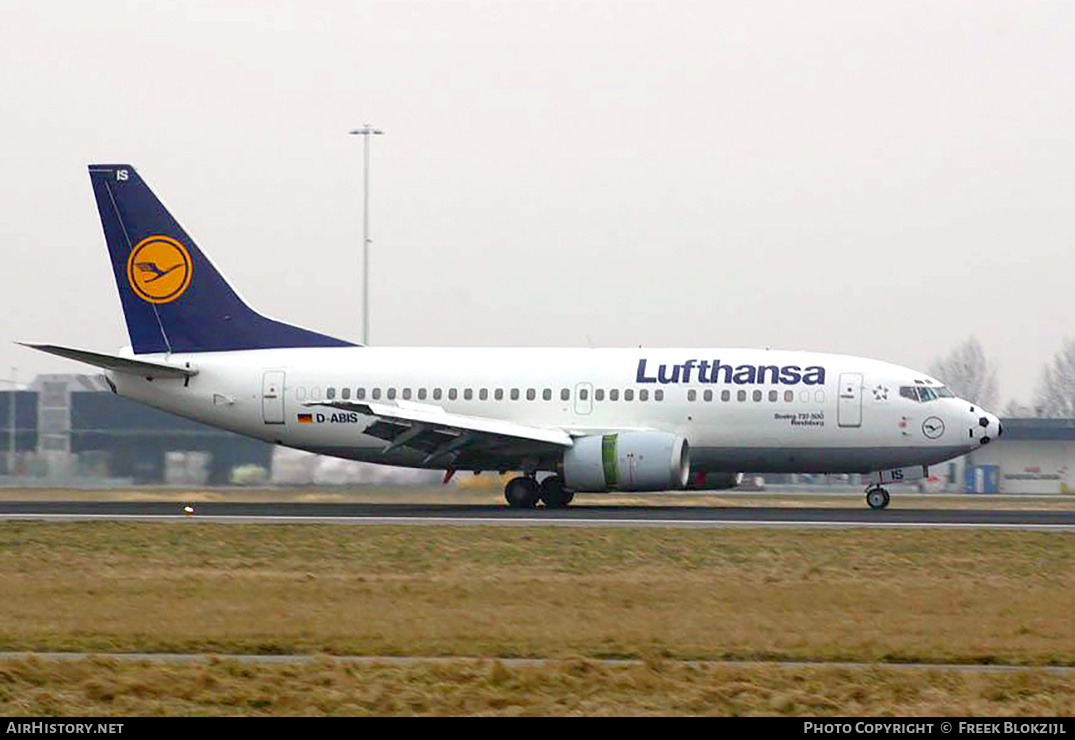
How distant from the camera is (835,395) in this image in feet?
129

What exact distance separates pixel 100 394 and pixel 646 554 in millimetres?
29653

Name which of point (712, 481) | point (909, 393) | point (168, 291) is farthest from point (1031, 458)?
point (168, 291)

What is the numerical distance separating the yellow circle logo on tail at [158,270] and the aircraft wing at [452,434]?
527cm

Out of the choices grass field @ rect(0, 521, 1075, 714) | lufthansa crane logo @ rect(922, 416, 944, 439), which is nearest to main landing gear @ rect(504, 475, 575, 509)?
lufthansa crane logo @ rect(922, 416, 944, 439)

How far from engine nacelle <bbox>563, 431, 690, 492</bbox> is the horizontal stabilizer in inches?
403

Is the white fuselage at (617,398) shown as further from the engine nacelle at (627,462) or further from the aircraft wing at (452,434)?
the engine nacelle at (627,462)

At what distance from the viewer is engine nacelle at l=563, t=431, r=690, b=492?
37750 mm

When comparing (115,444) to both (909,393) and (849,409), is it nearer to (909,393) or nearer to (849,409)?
(849,409)

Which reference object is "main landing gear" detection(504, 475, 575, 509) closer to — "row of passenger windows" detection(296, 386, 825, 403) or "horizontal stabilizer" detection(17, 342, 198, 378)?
"row of passenger windows" detection(296, 386, 825, 403)

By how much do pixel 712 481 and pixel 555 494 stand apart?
4526 mm

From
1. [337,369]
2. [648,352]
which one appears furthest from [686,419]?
[337,369]

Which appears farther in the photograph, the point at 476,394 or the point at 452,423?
the point at 476,394

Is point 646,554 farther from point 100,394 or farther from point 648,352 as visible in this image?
point 100,394

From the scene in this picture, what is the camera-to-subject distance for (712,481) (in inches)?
1661
